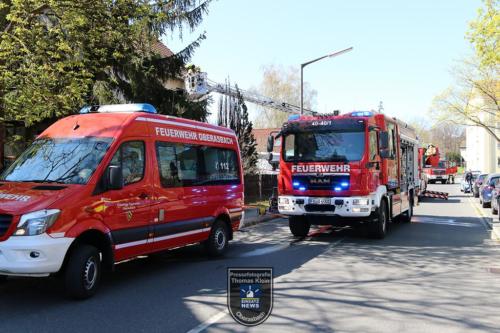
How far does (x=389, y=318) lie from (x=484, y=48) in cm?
1600

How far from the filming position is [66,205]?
6.43 meters

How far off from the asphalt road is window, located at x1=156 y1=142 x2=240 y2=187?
1.53 metres

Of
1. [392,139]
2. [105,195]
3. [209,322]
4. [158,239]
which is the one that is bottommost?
[209,322]

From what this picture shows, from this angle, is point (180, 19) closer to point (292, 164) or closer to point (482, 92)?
point (292, 164)

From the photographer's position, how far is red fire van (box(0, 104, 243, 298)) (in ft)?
20.4

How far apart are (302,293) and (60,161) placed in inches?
154

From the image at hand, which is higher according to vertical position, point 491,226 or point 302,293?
point 491,226

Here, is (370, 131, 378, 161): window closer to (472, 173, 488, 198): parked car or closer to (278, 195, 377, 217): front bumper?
(278, 195, 377, 217): front bumper

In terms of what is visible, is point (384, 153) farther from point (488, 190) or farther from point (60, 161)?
point (488, 190)

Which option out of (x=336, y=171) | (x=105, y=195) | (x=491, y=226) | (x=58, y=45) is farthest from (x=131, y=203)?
(x=491, y=226)

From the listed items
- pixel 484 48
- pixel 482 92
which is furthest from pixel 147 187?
pixel 482 92

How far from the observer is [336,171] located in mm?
12023

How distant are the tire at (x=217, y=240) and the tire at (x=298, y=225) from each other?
283 cm

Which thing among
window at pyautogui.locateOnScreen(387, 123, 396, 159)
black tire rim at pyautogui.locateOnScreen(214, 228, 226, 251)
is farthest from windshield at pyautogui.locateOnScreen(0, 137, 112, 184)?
window at pyautogui.locateOnScreen(387, 123, 396, 159)
